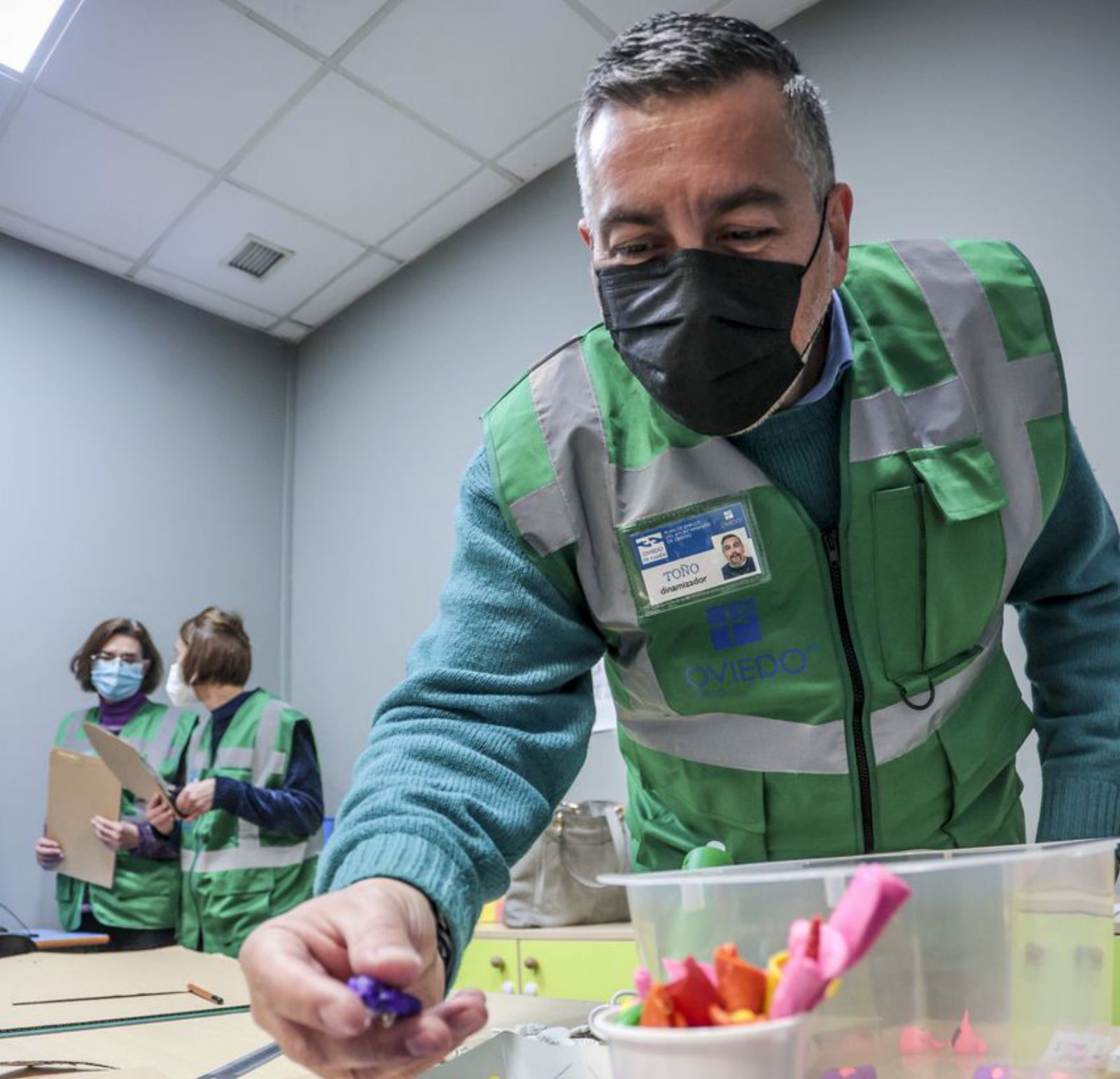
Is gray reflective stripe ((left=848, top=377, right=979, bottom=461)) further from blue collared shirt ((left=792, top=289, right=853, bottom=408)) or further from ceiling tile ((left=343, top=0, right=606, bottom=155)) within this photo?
ceiling tile ((left=343, top=0, right=606, bottom=155))

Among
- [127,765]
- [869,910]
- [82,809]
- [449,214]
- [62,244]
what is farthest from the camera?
[62,244]

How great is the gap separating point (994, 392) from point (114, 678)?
292 cm

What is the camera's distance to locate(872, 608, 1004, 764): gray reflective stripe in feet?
3.03

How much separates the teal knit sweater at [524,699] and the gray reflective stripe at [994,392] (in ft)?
0.32

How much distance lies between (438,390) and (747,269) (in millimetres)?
2771

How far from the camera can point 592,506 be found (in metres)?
0.93

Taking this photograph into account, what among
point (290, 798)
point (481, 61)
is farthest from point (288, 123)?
point (290, 798)

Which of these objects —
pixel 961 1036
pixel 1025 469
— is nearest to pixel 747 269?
pixel 1025 469

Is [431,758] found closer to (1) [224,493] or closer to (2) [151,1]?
(2) [151,1]

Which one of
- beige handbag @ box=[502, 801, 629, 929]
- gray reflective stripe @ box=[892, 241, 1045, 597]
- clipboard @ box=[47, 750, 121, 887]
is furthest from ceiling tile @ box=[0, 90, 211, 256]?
gray reflective stripe @ box=[892, 241, 1045, 597]

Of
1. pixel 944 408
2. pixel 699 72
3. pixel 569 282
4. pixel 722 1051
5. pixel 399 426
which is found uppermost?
pixel 569 282

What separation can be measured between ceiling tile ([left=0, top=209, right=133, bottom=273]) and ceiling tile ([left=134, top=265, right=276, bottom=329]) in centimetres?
10

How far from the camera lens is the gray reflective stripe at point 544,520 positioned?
90cm

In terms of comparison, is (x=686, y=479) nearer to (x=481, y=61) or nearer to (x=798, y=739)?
(x=798, y=739)
